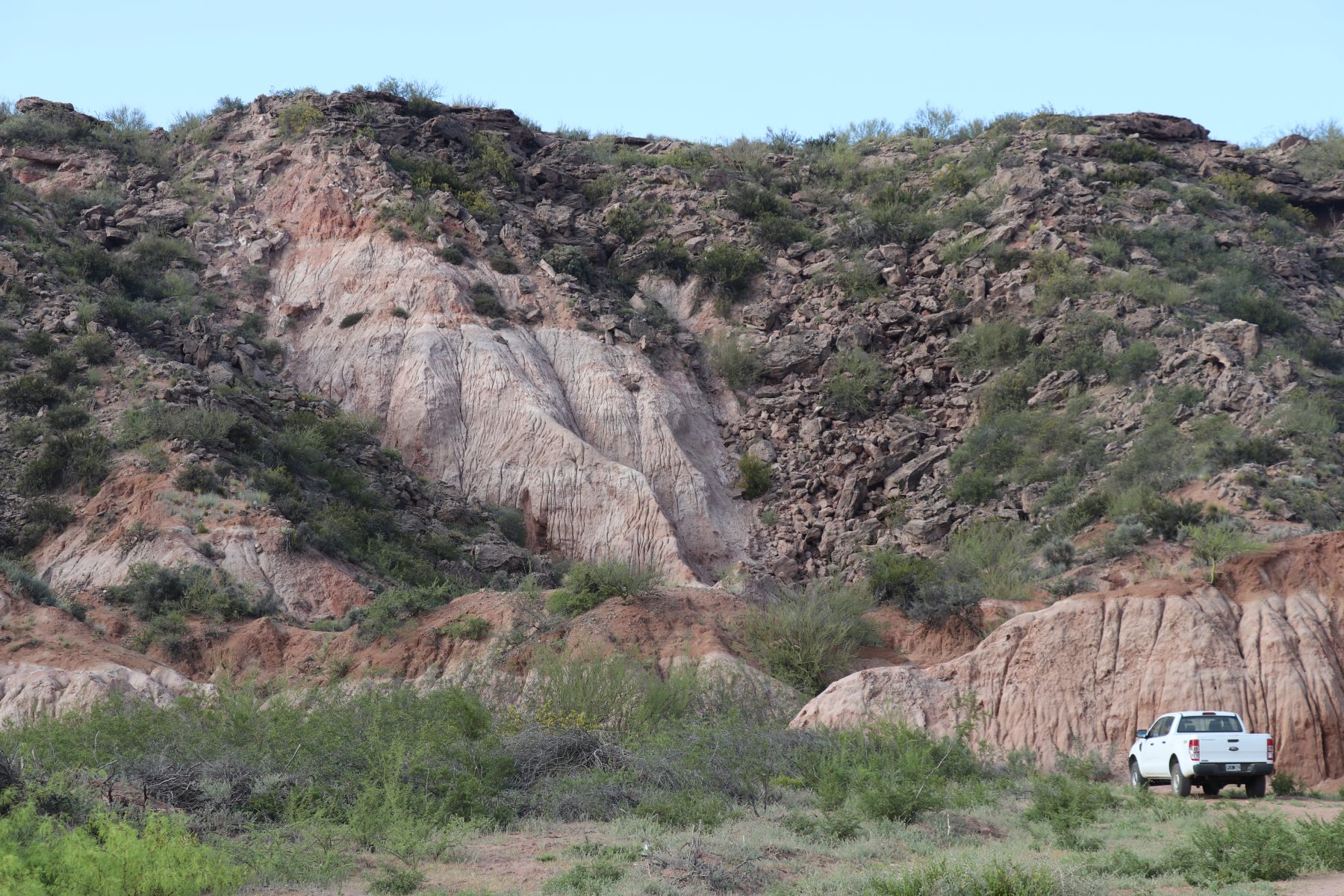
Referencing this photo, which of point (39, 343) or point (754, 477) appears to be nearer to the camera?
point (39, 343)

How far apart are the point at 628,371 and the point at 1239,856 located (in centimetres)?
2795

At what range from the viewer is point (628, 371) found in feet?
122

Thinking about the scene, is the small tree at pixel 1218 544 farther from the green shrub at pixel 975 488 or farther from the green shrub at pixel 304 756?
the green shrub at pixel 304 756

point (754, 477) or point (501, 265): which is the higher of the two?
point (501, 265)

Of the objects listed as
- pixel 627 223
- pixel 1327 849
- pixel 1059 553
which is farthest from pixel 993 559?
pixel 627 223

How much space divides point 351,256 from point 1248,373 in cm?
2651

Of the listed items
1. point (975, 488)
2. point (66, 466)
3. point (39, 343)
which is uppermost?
point (39, 343)

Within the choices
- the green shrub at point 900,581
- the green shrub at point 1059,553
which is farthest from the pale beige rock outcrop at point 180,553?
the green shrub at point 1059,553

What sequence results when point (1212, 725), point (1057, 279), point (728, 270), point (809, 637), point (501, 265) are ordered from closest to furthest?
point (1212, 725), point (809, 637), point (1057, 279), point (501, 265), point (728, 270)

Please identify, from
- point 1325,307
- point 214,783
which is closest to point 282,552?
point 214,783

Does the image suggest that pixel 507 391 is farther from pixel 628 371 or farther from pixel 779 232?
pixel 779 232

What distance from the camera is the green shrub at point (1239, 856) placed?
34.6 ft

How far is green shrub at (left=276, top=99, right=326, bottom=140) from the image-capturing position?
4291 centimetres

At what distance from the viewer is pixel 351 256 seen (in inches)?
Answer: 1531
